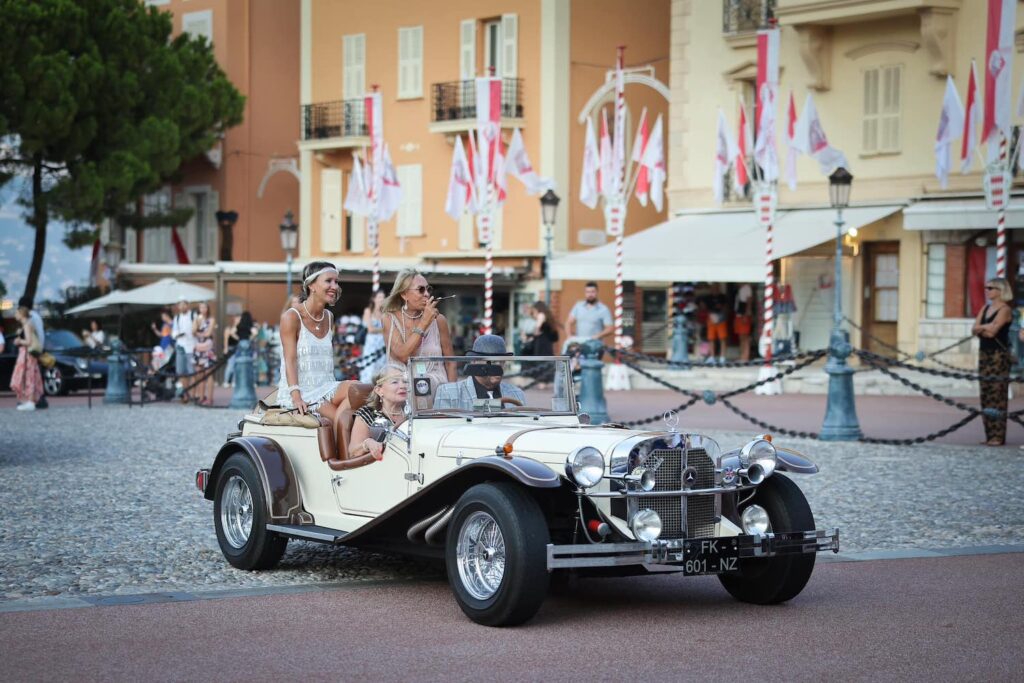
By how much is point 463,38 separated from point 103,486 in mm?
27363

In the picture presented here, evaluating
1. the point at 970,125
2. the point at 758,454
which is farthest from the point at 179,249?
the point at 758,454

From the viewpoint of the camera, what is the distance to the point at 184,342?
2542 cm

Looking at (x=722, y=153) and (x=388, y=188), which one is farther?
(x=388, y=188)

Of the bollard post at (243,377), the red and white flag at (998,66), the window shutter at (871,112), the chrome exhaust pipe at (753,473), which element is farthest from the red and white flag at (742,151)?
the chrome exhaust pipe at (753,473)

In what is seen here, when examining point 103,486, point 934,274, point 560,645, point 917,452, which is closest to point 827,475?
point 917,452

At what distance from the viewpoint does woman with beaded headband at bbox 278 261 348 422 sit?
30.9 ft

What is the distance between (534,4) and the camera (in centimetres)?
3744

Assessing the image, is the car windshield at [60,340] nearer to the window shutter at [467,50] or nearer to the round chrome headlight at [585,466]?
the window shutter at [467,50]

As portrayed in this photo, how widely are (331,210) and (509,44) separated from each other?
24.7 feet

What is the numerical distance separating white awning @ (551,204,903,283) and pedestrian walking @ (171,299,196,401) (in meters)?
7.77

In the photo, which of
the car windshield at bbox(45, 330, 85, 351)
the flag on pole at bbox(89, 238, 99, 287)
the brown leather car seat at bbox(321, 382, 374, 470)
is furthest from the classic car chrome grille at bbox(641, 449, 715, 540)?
the flag on pole at bbox(89, 238, 99, 287)

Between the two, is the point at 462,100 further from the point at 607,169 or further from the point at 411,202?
the point at 607,169

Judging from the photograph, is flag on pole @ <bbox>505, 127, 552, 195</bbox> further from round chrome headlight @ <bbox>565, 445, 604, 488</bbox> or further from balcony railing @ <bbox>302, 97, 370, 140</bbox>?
round chrome headlight @ <bbox>565, 445, 604, 488</bbox>

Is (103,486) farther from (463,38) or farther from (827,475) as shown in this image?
(463,38)
